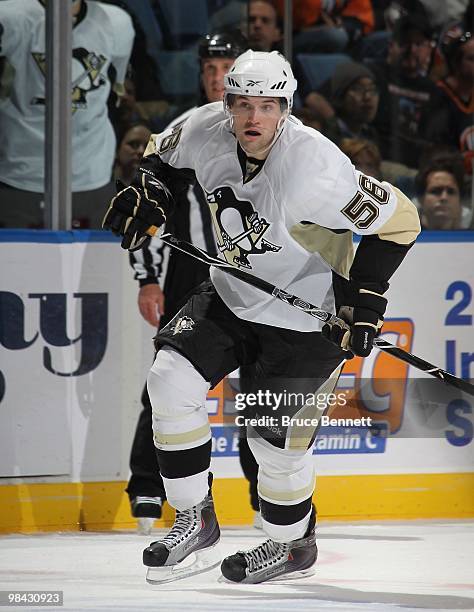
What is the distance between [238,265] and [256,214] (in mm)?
167

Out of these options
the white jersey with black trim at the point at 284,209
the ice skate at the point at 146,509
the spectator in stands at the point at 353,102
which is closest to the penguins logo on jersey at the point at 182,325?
the white jersey with black trim at the point at 284,209

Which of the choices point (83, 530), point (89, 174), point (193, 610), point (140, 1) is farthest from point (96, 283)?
point (193, 610)

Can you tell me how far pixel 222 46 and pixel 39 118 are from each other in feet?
2.07

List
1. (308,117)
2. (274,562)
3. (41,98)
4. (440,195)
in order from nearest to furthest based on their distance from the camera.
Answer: (274,562) → (41,98) → (440,195) → (308,117)

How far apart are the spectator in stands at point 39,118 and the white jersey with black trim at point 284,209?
0.92 metres

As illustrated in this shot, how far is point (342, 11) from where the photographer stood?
505 centimetres

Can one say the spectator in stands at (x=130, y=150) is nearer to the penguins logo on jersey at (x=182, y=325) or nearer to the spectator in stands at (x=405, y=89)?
the spectator in stands at (x=405, y=89)

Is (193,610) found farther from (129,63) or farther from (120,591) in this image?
(129,63)

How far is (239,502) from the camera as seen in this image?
431 centimetres

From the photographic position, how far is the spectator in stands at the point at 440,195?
179 inches

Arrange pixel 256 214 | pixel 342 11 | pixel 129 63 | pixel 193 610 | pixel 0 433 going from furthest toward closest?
1. pixel 342 11
2. pixel 129 63
3. pixel 0 433
4. pixel 256 214
5. pixel 193 610

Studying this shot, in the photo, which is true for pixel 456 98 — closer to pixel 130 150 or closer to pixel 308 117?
pixel 308 117

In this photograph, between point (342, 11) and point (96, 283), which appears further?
point (342, 11)

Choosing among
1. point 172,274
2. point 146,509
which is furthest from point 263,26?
point 146,509
